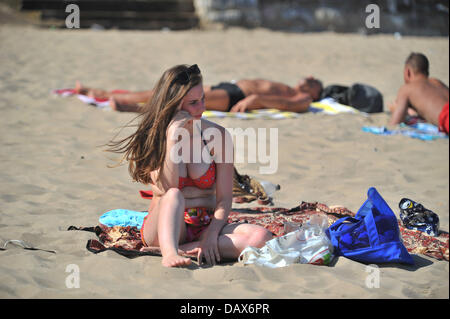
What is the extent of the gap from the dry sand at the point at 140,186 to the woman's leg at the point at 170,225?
0.07m

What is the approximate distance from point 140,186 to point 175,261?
187cm

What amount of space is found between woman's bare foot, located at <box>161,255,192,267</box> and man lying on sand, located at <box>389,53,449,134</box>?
4385 mm

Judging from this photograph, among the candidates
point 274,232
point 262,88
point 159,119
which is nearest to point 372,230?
point 274,232

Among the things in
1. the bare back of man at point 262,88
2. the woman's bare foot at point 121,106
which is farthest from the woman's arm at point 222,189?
the bare back of man at point 262,88

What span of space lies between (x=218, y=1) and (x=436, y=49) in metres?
5.58

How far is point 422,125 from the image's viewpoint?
6.37 meters

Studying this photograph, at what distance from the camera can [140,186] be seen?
177 inches

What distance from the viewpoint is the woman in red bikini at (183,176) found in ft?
9.48

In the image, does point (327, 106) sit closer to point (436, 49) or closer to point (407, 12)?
point (436, 49)

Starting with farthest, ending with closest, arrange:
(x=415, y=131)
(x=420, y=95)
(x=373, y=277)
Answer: (x=420, y=95)
(x=415, y=131)
(x=373, y=277)

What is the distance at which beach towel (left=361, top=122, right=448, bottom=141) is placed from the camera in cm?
587

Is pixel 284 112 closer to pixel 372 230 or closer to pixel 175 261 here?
pixel 372 230

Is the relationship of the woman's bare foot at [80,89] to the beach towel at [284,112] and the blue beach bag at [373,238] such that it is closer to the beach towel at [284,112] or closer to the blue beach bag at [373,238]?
the beach towel at [284,112]

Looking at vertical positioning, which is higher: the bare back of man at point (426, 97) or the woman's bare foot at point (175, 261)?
the bare back of man at point (426, 97)
